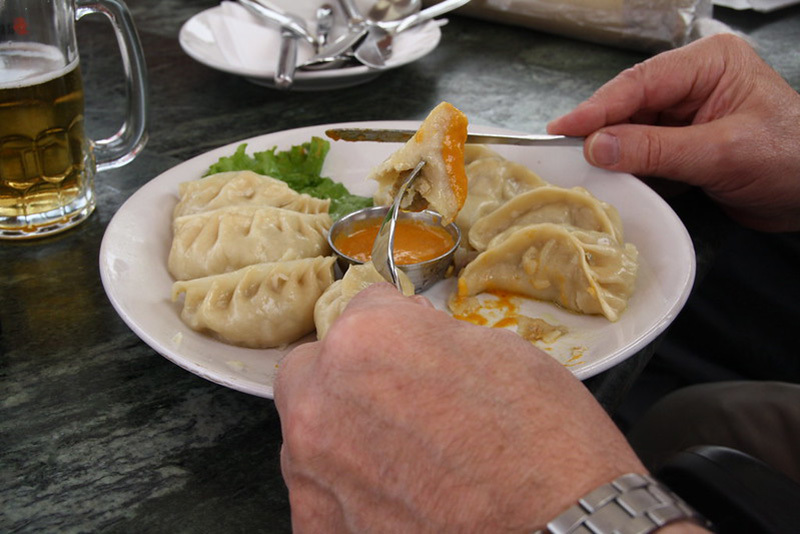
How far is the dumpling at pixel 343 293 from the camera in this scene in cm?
170

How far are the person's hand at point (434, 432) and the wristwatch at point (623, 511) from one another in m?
0.02

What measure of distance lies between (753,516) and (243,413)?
889 mm

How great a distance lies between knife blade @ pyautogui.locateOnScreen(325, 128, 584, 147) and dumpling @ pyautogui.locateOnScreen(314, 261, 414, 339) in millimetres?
423

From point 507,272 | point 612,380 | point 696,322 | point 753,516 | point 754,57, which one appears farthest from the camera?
point 696,322

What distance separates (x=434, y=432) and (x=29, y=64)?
144cm

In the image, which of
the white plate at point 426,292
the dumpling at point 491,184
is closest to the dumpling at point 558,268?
the white plate at point 426,292

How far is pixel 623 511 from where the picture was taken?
0.92m

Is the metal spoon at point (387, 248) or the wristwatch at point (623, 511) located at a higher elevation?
the wristwatch at point (623, 511)

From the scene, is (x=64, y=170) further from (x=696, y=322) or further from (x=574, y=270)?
(x=696, y=322)

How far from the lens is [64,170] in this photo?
2.05 metres

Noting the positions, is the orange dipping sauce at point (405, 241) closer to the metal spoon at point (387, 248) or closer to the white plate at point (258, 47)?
the metal spoon at point (387, 248)

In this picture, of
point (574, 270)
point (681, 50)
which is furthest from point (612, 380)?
point (681, 50)

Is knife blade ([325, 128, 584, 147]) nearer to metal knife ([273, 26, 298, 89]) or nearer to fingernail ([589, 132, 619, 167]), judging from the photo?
fingernail ([589, 132, 619, 167])

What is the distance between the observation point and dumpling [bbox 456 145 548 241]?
2.27 m
